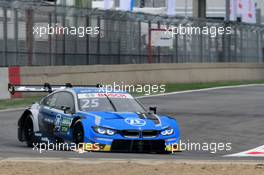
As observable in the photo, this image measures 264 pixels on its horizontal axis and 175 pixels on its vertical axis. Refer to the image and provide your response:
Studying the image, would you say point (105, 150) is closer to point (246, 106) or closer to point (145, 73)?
point (246, 106)

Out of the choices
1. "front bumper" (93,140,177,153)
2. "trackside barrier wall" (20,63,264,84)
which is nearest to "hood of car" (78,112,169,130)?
"front bumper" (93,140,177,153)

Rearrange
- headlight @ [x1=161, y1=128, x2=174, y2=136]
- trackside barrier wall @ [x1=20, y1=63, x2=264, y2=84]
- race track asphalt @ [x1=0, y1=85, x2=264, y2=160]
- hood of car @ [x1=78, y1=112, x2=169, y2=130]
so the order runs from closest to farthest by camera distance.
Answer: race track asphalt @ [x1=0, y1=85, x2=264, y2=160] < hood of car @ [x1=78, y1=112, x2=169, y2=130] < headlight @ [x1=161, y1=128, x2=174, y2=136] < trackside barrier wall @ [x1=20, y1=63, x2=264, y2=84]

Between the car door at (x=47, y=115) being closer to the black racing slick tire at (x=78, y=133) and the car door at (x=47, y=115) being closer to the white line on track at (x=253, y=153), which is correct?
Result: the black racing slick tire at (x=78, y=133)

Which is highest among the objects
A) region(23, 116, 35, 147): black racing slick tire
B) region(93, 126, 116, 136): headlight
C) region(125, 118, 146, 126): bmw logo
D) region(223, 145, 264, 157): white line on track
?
region(125, 118, 146, 126): bmw logo

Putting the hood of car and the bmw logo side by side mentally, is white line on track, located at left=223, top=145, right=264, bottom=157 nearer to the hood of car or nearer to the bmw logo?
the hood of car

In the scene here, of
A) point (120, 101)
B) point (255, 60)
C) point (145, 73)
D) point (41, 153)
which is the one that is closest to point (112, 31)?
point (145, 73)

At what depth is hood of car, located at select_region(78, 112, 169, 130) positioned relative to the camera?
13.8 meters

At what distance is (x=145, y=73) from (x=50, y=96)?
2263 cm

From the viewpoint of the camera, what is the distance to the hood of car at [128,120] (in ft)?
45.3

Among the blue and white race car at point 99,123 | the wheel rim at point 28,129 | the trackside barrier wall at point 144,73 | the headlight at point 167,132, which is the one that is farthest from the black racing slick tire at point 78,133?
the trackside barrier wall at point 144,73

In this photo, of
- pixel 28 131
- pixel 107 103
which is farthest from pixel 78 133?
pixel 28 131

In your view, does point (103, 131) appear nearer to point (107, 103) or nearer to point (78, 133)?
point (78, 133)

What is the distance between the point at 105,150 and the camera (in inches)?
540

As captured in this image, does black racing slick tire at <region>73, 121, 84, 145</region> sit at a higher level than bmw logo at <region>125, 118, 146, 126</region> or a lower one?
lower
